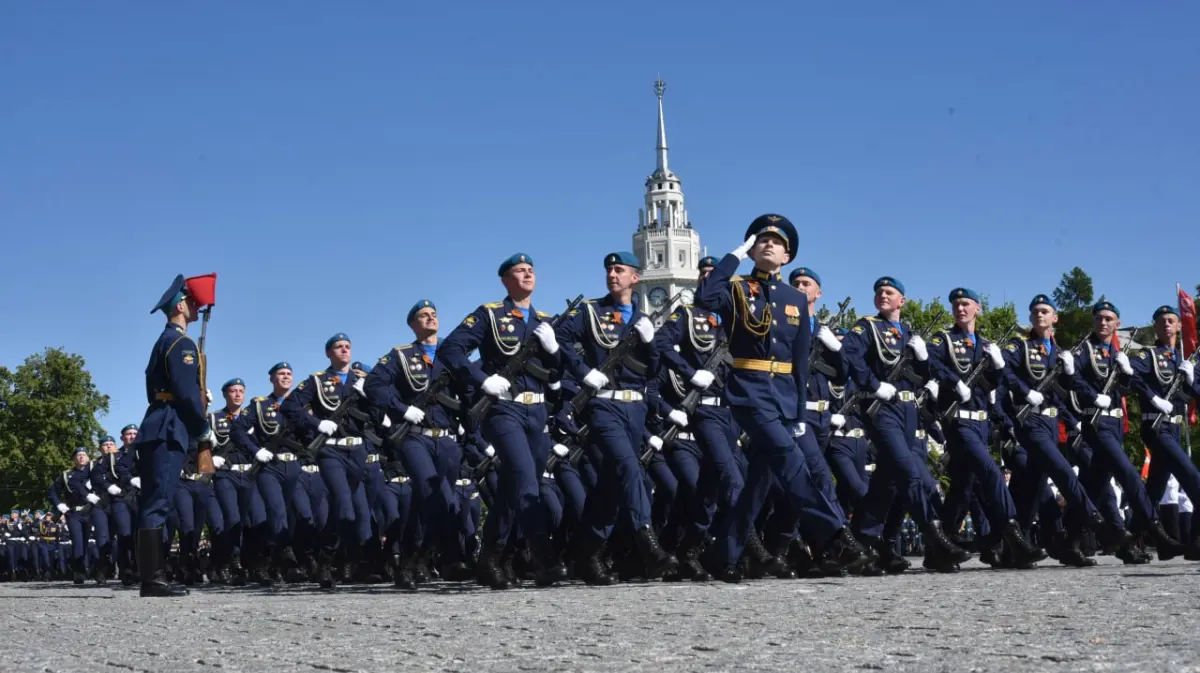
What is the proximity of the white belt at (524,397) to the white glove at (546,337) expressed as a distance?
323 millimetres

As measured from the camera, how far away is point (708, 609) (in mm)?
7156

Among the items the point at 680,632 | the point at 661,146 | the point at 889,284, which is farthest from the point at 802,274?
the point at 661,146

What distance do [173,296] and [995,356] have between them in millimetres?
6372

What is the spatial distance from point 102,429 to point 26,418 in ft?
9.47

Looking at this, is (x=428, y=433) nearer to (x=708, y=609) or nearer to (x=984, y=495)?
(x=984, y=495)

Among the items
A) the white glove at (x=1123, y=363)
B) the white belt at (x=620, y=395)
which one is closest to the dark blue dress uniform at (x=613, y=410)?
the white belt at (x=620, y=395)

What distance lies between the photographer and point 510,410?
441 inches

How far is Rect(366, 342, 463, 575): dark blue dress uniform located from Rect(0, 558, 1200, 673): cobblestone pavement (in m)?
3.89

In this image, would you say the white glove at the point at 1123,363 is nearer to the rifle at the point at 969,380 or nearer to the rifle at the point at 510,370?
the rifle at the point at 969,380

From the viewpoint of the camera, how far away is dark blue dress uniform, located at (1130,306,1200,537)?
520 inches

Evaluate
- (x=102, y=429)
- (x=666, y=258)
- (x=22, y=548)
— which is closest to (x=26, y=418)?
(x=102, y=429)

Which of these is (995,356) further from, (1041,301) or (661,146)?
(661,146)

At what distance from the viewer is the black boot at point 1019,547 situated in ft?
39.8

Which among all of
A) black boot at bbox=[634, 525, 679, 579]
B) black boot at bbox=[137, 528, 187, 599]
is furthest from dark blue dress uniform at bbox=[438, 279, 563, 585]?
black boot at bbox=[137, 528, 187, 599]
